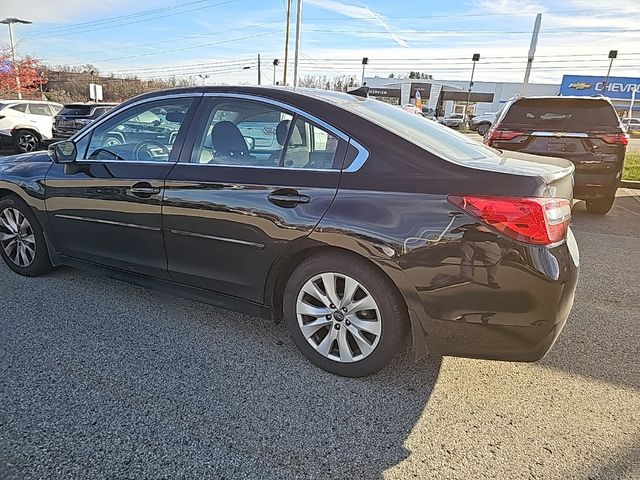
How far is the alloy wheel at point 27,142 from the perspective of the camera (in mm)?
14055

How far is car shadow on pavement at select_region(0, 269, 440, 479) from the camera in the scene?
205 centimetres

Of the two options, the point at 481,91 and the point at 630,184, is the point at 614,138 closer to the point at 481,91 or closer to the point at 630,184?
the point at 630,184

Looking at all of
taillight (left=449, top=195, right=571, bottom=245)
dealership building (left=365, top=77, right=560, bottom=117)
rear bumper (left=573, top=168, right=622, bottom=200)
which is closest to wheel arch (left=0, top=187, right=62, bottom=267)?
taillight (left=449, top=195, right=571, bottom=245)

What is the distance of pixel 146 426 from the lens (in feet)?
7.39

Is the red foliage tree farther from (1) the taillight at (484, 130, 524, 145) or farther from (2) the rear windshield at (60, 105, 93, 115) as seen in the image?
(1) the taillight at (484, 130, 524, 145)

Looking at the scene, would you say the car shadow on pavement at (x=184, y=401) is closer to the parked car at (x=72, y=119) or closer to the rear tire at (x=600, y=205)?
the rear tire at (x=600, y=205)

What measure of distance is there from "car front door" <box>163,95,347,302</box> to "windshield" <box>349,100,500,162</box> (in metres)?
0.34

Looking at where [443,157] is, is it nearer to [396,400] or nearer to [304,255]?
[304,255]

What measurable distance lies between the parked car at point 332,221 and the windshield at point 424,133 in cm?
2

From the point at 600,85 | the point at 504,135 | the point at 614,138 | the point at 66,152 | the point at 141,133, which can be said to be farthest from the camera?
the point at 600,85

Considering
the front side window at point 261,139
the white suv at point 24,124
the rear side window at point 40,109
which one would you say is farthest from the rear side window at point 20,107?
the front side window at point 261,139

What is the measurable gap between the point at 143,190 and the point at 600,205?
686 cm

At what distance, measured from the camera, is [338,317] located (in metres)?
2.63

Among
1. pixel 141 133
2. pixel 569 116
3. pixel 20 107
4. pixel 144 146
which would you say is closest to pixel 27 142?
pixel 20 107
